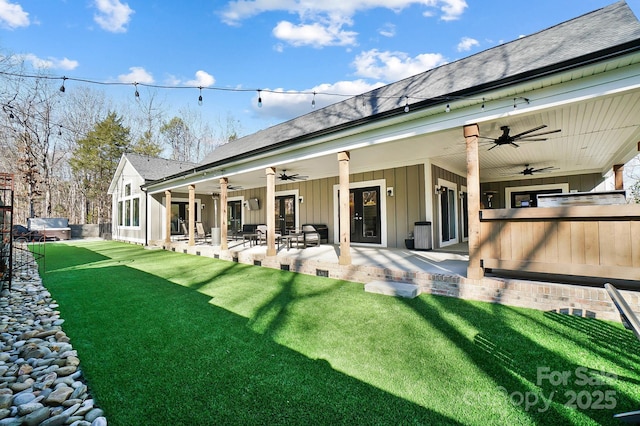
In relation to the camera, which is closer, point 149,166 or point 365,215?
point 365,215

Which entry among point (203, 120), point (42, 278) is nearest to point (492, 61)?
point (42, 278)

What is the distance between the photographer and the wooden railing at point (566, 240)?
11.0ft

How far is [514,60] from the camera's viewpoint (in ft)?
16.7

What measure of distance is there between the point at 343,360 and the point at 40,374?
2.61 metres

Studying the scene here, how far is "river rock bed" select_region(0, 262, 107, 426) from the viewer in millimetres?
1926

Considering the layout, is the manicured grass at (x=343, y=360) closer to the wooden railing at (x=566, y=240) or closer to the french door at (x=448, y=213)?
the wooden railing at (x=566, y=240)

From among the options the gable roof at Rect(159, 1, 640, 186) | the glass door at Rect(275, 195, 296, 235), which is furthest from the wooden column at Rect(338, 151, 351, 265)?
the glass door at Rect(275, 195, 296, 235)

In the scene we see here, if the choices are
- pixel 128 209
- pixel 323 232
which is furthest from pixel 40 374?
pixel 128 209

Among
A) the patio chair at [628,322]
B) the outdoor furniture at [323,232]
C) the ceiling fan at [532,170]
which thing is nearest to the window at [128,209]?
the outdoor furniture at [323,232]

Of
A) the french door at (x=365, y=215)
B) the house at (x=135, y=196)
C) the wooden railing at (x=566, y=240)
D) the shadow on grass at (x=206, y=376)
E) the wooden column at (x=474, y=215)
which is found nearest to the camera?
the shadow on grass at (x=206, y=376)

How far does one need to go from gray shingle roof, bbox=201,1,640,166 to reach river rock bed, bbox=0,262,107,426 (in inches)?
196

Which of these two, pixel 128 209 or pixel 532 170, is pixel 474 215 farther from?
pixel 128 209

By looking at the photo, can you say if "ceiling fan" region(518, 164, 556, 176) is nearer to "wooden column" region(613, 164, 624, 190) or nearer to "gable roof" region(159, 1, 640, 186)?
"wooden column" region(613, 164, 624, 190)

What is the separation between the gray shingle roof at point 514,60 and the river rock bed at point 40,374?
4.97 meters
